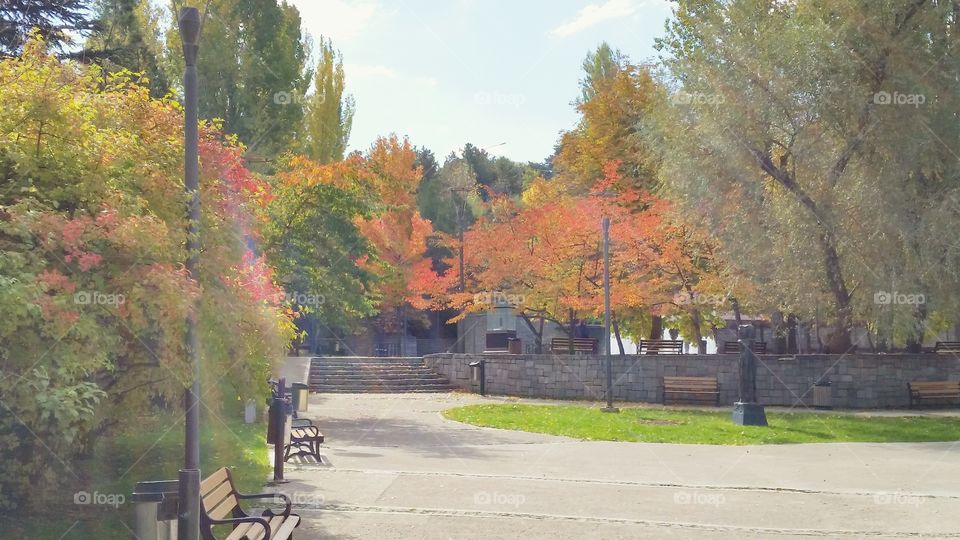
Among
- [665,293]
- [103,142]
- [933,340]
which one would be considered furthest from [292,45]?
[933,340]

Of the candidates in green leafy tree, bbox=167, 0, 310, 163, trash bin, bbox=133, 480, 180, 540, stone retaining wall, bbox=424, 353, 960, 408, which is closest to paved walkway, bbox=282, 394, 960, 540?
trash bin, bbox=133, 480, 180, 540

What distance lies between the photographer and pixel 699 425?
18.3 metres

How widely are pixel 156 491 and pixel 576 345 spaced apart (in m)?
24.7

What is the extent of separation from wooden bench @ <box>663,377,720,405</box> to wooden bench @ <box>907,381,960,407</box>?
4860 millimetres

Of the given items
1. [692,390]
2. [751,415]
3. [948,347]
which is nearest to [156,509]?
[751,415]

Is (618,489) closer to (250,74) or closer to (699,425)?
(699,425)

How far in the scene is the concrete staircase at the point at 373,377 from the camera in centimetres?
2886

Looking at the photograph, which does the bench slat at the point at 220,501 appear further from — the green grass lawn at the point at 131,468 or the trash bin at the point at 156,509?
the green grass lawn at the point at 131,468

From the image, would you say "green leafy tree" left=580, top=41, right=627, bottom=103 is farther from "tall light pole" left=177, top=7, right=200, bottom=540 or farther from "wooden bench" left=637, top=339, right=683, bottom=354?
"tall light pole" left=177, top=7, right=200, bottom=540

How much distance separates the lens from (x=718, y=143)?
2255 centimetres

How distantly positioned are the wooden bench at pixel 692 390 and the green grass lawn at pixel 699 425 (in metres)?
1.57

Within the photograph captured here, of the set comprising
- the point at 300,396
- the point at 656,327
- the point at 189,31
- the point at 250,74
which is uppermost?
the point at 250,74

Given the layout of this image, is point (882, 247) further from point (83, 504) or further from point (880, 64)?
point (83, 504)

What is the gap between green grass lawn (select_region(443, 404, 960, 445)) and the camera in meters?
16.3
